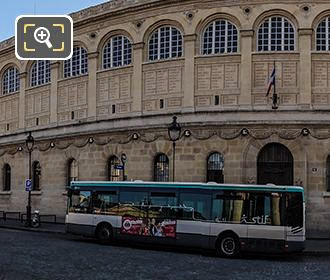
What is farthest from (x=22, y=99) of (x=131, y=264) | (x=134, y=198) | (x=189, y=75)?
(x=131, y=264)

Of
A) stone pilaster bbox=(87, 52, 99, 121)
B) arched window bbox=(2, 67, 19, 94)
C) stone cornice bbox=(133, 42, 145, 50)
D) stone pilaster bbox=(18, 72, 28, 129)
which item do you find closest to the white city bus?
stone pilaster bbox=(87, 52, 99, 121)

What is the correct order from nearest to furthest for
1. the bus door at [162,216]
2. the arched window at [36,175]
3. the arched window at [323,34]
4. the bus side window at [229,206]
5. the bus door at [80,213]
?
the bus side window at [229,206] < the bus door at [162,216] < the bus door at [80,213] < the arched window at [323,34] < the arched window at [36,175]

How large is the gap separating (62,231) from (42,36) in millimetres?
19354

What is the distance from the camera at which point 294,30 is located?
32344 mm

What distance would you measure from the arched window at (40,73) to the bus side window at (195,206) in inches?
852

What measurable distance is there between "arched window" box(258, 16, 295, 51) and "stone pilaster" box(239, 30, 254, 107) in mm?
643

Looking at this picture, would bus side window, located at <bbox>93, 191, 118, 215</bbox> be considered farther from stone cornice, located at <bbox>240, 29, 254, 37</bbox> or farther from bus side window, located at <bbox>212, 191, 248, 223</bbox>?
stone cornice, located at <bbox>240, 29, 254, 37</bbox>

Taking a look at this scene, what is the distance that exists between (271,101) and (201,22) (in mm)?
5990

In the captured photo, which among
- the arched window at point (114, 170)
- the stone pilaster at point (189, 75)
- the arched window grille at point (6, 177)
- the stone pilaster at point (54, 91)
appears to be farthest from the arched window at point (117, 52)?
the arched window grille at point (6, 177)

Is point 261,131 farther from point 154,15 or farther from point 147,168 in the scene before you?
point 154,15

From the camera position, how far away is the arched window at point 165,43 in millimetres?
34719

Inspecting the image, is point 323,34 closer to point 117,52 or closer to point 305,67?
point 305,67

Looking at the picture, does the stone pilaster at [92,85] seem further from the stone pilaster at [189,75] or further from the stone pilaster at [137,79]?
the stone pilaster at [189,75]

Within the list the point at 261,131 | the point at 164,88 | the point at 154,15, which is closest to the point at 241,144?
the point at 261,131
